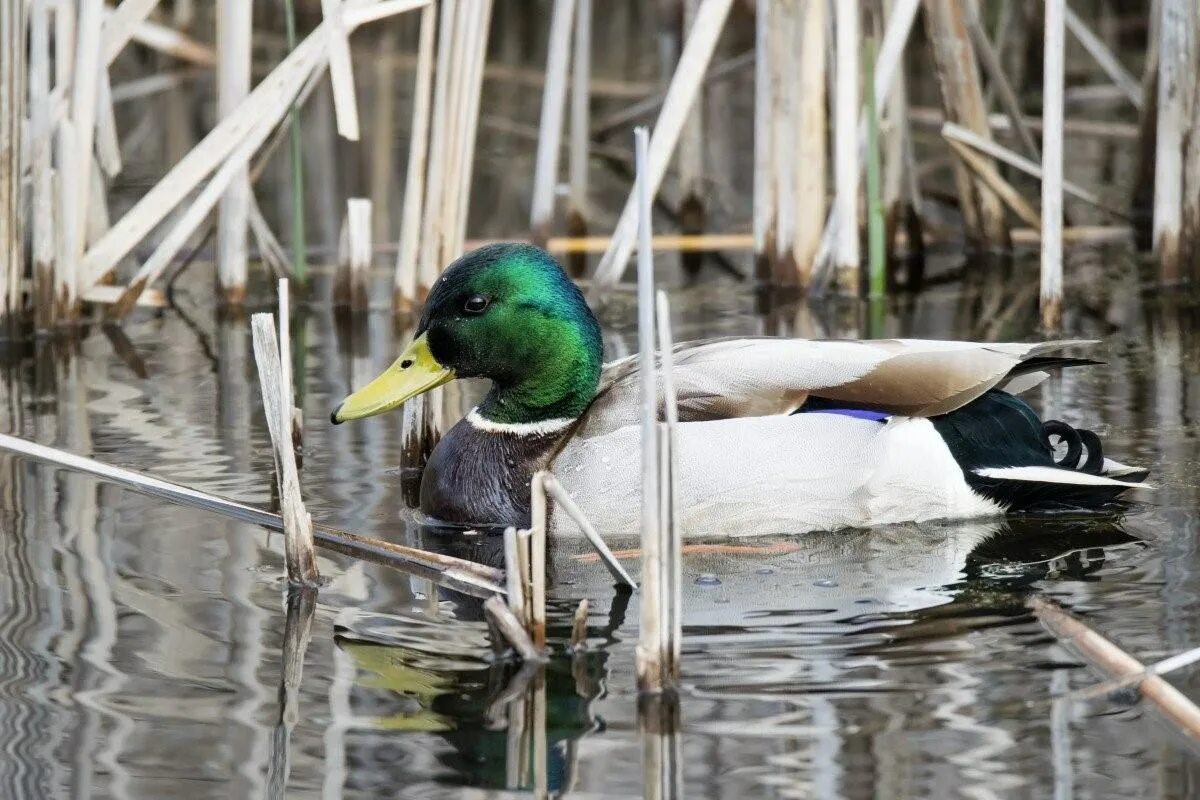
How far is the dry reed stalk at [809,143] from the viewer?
7.94 meters

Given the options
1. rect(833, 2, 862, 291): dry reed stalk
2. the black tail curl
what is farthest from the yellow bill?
rect(833, 2, 862, 291): dry reed stalk

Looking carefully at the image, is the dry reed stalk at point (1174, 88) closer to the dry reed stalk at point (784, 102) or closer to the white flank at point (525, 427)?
the dry reed stalk at point (784, 102)

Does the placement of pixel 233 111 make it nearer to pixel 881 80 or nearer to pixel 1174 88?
pixel 881 80

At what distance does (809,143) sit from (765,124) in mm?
201

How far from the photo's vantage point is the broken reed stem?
15.4ft

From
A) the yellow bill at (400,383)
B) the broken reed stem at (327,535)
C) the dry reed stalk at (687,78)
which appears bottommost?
the broken reed stem at (327,535)

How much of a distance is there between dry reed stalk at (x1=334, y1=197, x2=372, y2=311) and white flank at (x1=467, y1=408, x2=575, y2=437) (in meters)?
2.61

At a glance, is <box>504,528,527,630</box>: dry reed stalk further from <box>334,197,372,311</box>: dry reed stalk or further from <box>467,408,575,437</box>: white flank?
<box>334,197,372,311</box>: dry reed stalk

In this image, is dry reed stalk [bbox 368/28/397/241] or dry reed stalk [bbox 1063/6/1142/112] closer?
dry reed stalk [bbox 1063/6/1142/112]

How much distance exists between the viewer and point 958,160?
29.9 feet

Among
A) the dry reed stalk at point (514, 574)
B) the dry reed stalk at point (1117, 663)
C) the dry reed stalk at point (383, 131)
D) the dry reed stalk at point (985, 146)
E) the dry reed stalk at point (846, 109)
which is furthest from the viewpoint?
the dry reed stalk at point (383, 131)

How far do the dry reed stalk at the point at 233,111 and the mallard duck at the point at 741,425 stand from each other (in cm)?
236

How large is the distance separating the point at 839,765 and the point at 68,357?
17.0ft

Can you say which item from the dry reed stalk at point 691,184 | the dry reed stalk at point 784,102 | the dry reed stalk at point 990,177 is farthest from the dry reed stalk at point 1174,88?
the dry reed stalk at point 691,184
